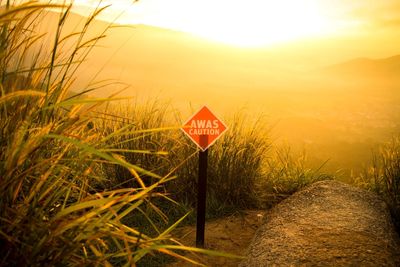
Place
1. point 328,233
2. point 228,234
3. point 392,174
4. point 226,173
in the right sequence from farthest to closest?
point 226,173 → point 392,174 → point 228,234 → point 328,233

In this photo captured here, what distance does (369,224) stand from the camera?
316 cm

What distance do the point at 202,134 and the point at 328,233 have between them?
→ 1.38 metres

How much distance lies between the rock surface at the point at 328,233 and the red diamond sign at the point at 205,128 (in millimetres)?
901

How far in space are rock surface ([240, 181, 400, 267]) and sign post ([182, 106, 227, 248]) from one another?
2.01 ft

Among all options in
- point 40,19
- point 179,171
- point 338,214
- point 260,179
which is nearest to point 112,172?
point 179,171

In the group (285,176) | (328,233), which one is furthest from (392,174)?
(328,233)

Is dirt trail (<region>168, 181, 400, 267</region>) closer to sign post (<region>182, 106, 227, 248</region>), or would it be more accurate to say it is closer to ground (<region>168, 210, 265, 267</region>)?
ground (<region>168, 210, 265, 267</region>)

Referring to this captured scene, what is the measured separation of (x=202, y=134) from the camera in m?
3.70

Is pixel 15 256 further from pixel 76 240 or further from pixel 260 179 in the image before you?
pixel 260 179

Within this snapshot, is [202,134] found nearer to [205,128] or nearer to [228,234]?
[205,128]

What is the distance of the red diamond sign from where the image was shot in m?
3.68

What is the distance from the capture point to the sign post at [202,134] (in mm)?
3684

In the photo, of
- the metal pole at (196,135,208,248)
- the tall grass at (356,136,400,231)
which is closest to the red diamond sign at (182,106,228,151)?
the metal pole at (196,135,208,248)

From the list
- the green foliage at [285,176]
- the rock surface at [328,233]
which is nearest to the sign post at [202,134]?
the rock surface at [328,233]
